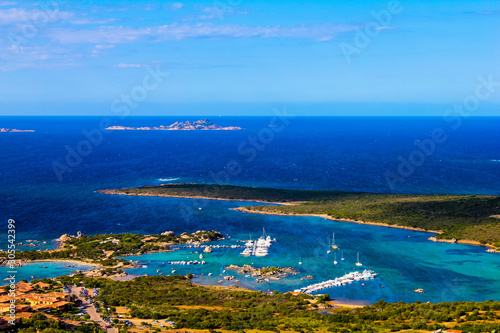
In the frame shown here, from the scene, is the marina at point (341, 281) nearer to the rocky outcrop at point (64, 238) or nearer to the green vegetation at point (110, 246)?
the green vegetation at point (110, 246)

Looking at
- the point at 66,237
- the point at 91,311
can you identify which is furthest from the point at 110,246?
the point at 91,311

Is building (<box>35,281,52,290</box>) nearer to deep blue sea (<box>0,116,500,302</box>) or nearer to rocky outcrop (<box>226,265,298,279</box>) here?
deep blue sea (<box>0,116,500,302</box>)

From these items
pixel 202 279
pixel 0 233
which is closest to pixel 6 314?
pixel 202 279

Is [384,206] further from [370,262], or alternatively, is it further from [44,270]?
[44,270]

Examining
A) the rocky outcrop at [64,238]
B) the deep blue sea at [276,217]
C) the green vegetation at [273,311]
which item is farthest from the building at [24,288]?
the rocky outcrop at [64,238]

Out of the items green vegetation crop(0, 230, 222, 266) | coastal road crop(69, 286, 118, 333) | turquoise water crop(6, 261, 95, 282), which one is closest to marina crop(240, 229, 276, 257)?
green vegetation crop(0, 230, 222, 266)

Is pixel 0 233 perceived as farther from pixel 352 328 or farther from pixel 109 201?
pixel 352 328
